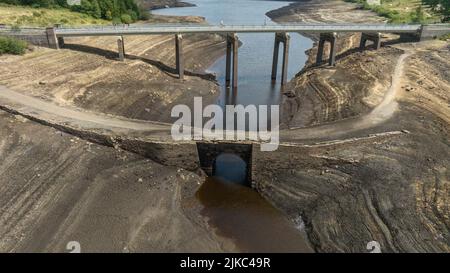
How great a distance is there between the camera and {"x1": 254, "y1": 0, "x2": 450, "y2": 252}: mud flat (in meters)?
26.3

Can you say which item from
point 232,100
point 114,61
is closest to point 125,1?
point 114,61

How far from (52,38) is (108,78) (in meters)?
11.4

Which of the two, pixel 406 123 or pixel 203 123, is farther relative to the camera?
pixel 203 123

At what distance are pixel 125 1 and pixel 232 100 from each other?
51.6 meters

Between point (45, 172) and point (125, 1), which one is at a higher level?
point (125, 1)

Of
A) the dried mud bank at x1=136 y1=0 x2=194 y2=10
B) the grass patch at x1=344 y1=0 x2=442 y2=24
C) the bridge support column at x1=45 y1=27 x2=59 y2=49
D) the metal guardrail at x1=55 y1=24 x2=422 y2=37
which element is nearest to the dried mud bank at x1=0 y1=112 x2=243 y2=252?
the bridge support column at x1=45 y1=27 x2=59 y2=49

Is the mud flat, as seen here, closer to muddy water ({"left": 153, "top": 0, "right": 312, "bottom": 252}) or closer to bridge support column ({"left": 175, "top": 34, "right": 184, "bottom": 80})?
muddy water ({"left": 153, "top": 0, "right": 312, "bottom": 252})

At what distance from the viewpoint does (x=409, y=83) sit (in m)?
50.5

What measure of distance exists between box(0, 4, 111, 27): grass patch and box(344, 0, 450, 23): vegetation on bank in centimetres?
7085

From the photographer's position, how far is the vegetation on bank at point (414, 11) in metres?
84.0

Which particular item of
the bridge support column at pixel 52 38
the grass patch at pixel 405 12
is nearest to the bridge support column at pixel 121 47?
the bridge support column at pixel 52 38

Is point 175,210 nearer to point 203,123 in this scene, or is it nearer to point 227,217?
point 227,217

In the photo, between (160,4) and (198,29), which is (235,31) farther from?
(160,4)

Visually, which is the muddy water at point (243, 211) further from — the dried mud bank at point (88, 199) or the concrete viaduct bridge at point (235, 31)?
the concrete viaduct bridge at point (235, 31)
